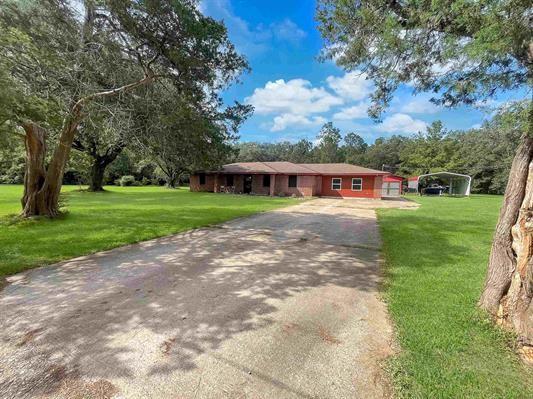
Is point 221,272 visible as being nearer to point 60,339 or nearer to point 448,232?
point 60,339

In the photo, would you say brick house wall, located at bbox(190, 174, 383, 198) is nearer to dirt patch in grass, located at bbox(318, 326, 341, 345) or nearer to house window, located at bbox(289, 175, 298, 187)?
house window, located at bbox(289, 175, 298, 187)

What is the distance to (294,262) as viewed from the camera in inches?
229

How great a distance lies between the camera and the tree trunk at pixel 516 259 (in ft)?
9.80

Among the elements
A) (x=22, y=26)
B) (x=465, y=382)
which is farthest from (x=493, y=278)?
(x=22, y=26)

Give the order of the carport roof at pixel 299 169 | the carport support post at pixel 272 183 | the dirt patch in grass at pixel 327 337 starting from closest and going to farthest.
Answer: the dirt patch in grass at pixel 327 337, the carport roof at pixel 299 169, the carport support post at pixel 272 183

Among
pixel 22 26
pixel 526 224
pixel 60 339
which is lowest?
pixel 60 339

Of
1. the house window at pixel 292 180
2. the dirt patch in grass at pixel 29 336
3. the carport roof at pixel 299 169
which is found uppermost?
the carport roof at pixel 299 169

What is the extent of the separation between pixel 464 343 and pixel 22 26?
998 cm

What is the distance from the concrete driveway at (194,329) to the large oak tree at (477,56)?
4.66 feet

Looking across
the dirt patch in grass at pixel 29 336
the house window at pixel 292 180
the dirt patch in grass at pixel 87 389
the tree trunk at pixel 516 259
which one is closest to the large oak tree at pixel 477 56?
the tree trunk at pixel 516 259

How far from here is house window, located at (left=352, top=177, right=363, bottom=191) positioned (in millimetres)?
26656

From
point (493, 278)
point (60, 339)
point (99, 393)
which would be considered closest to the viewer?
point (99, 393)

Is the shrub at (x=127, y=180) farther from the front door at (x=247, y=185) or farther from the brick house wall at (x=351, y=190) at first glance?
the brick house wall at (x=351, y=190)

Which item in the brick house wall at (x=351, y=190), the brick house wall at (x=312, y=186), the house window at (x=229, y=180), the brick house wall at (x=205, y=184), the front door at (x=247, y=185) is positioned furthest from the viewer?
the brick house wall at (x=205, y=184)
